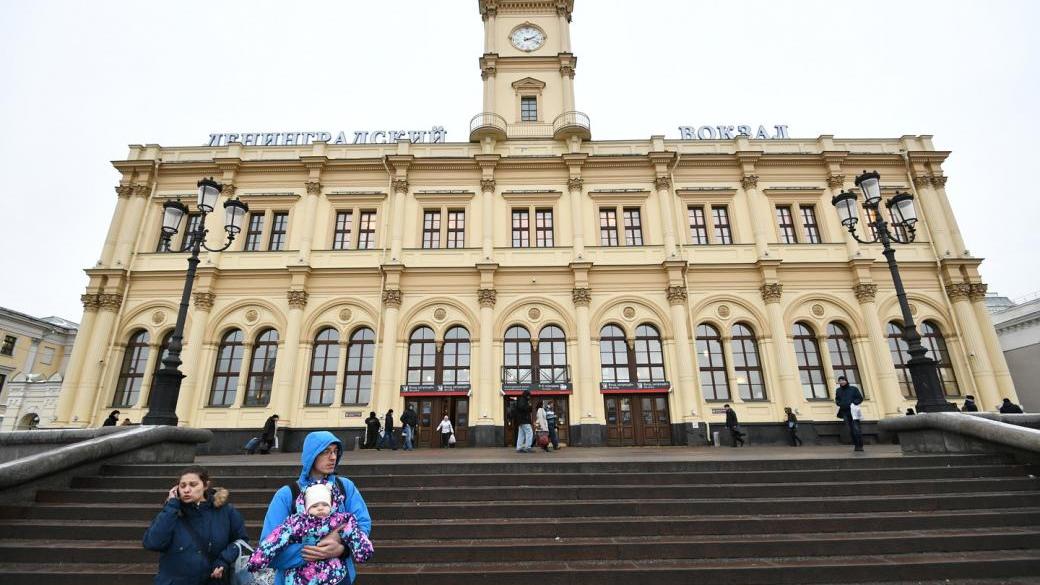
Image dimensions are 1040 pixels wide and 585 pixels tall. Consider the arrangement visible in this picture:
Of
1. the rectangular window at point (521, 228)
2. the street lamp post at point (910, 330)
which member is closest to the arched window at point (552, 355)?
the rectangular window at point (521, 228)

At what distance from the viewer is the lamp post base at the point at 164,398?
8.62 metres

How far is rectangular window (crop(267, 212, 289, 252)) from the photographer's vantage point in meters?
20.0

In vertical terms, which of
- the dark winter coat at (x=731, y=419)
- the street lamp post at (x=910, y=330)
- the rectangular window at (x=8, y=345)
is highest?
the rectangular window at (x=8, y=345)

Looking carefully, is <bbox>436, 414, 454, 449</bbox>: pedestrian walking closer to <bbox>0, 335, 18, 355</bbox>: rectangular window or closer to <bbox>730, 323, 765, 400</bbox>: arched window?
<bbox>730, 323, 765, 400</bbox>: arched window

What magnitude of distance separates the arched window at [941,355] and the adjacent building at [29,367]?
48.1 m

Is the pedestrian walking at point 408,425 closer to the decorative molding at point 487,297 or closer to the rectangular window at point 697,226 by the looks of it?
the decorative molding at point 487,297

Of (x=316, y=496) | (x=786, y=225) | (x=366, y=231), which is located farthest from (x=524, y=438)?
(x=786, y=225)

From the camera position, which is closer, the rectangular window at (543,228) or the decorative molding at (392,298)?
the decorative molding at (392,298)

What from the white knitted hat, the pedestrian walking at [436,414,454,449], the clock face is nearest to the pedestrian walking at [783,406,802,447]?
the pedestrian walking at [436,414,454,449]

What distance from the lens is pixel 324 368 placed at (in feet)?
59.5

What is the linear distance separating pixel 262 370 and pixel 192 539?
684 inches

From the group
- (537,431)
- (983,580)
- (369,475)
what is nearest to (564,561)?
(369,475)

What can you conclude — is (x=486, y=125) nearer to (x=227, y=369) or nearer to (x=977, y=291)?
(x=227, y=369)

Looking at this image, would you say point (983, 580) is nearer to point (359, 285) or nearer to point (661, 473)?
point (661, 473)
